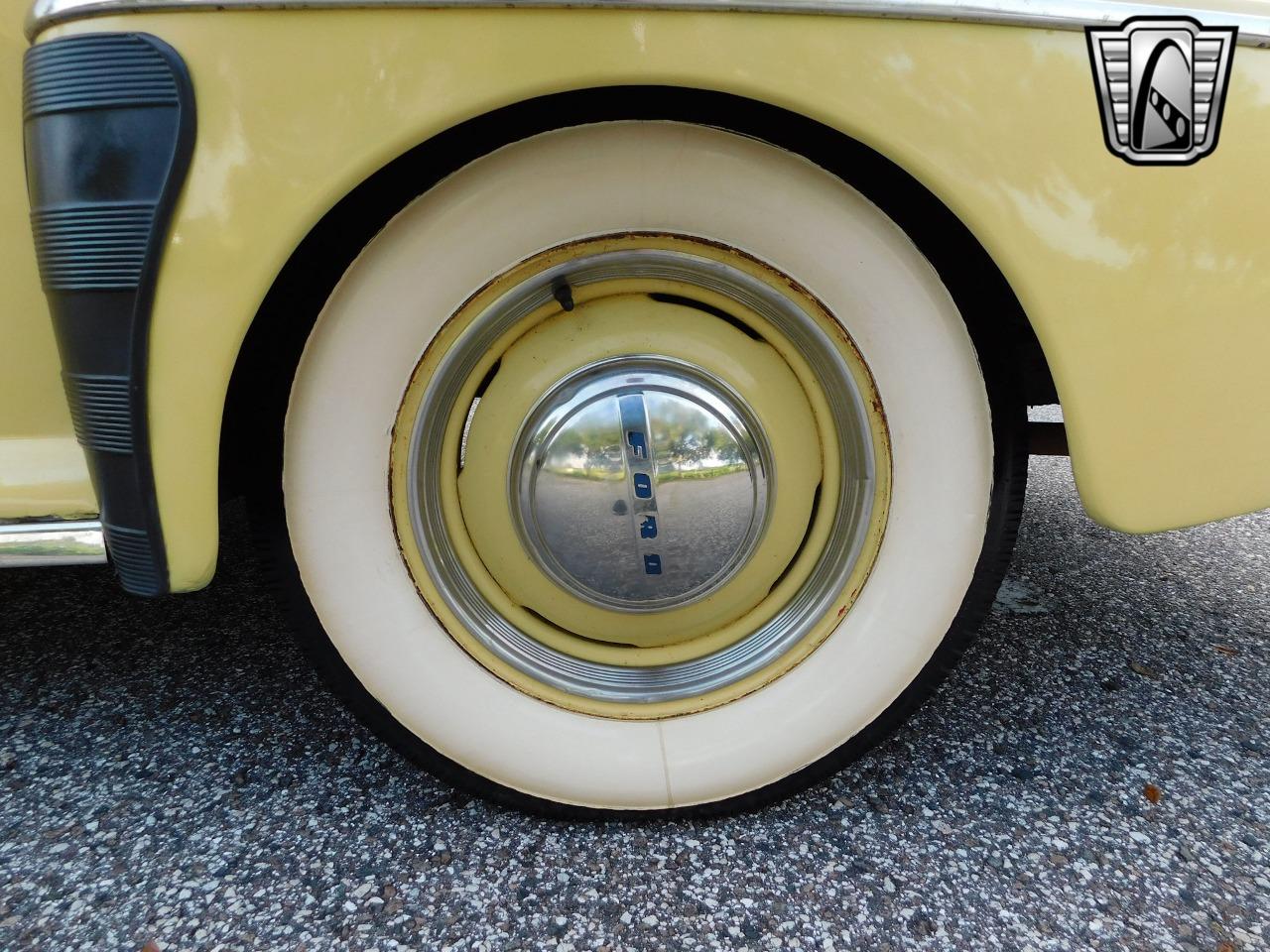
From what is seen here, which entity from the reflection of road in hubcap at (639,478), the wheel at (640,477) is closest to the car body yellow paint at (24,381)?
the wheel at (640,477)

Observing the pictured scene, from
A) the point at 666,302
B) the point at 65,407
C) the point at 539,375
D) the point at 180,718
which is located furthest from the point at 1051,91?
the point at 180,718

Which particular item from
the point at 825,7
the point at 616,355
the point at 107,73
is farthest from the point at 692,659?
the point at 107,73

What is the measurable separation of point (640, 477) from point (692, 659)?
0.29 m

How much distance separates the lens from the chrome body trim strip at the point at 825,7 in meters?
0.72

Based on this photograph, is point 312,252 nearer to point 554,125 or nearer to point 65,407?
point 554,125

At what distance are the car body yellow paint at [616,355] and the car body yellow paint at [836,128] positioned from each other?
19cm

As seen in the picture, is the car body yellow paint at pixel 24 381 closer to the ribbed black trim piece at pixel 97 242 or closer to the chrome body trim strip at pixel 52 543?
the chrome body trim strip at pixel 52 543

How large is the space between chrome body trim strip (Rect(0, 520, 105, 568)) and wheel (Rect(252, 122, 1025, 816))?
218mm

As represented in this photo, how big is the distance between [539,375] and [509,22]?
1.23 ft

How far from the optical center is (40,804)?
1.08 meters

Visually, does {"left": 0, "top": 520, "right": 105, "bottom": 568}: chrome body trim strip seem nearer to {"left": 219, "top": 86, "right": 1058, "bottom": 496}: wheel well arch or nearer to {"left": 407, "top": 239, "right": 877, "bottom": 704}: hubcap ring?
{"left": 219, "top": 86, "right": 1058, "bottom": 496}: wheel well arch

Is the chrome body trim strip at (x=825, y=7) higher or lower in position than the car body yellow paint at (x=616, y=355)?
higher

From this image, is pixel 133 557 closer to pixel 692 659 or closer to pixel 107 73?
pixel 107 73

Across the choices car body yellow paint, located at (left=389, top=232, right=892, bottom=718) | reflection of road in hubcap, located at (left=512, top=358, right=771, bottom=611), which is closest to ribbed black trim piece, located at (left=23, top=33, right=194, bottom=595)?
car body yellow paint, located at (left=389, top=232, right=892, bottom=718)
